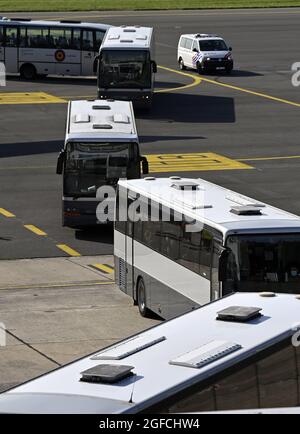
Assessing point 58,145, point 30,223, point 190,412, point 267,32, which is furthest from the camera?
point 267,32

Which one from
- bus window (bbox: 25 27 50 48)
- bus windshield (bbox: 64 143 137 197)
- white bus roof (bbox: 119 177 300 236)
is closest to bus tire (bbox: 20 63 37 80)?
bus window (bbox: 25 27 50 48)

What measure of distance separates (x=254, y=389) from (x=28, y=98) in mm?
53142

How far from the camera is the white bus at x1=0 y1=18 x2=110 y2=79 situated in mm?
71812

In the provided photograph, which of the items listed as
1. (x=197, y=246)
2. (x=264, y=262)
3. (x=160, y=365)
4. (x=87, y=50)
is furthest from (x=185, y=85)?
(x=160, y=365)

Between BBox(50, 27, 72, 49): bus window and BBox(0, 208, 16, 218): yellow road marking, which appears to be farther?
BBox(50, 27, 72, 49): bus window

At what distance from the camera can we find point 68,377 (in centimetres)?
1333

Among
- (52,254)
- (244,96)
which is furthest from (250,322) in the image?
(244,96)

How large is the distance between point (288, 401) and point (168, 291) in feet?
43.5

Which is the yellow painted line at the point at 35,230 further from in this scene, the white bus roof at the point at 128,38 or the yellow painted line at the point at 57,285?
the white bus roof at the point at 128,38

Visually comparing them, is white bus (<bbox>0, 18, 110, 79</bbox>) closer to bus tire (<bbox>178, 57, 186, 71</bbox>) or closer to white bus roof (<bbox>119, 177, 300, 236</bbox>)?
bus tire (<bbox>178, 57, 186, 71</bbox>)

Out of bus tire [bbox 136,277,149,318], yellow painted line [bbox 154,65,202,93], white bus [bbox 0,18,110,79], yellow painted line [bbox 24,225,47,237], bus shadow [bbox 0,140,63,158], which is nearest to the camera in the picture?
bus tire [bbox 136,277,149,318]

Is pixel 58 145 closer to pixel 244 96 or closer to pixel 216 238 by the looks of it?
pixel 244 96

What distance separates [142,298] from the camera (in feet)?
93.0

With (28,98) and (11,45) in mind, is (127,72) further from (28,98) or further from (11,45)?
(11,45)
